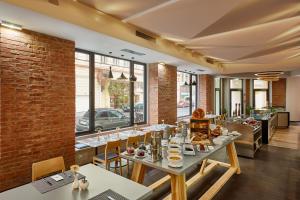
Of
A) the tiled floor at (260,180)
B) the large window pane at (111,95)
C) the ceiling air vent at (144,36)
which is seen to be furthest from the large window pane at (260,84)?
the ceiling air vent at (144,36)

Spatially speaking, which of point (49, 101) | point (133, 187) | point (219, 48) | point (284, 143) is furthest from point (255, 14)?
point (284, 143)

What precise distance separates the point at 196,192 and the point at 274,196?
1394 mm

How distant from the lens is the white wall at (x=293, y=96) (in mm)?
12172

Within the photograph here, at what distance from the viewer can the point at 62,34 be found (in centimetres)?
383

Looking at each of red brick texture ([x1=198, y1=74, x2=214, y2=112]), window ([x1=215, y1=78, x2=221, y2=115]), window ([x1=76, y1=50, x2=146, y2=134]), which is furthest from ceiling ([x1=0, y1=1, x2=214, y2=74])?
window ([x1=215, y1=78, x2=221, y2=115])

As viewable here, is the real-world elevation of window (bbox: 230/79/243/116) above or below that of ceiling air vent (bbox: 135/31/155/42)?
below

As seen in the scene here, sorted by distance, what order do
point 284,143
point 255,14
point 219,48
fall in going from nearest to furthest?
1. point 255,14
2. point 219,48
3. point 284,143

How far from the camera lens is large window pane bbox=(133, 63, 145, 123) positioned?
6918 millimetres

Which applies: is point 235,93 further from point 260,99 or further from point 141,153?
point 141,153

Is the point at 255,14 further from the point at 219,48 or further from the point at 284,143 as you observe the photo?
the point at 284,143

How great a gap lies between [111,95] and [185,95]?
4.80 metres

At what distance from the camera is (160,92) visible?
7.10m

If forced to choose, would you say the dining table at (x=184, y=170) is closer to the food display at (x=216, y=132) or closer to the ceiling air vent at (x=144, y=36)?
the food display at (x=216, y=132)

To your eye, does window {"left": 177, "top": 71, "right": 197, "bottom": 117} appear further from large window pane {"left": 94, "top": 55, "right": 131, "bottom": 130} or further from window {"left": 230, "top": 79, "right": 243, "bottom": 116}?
window {"left": 230, "top": 79, "right": 243, "bottom": 116}
